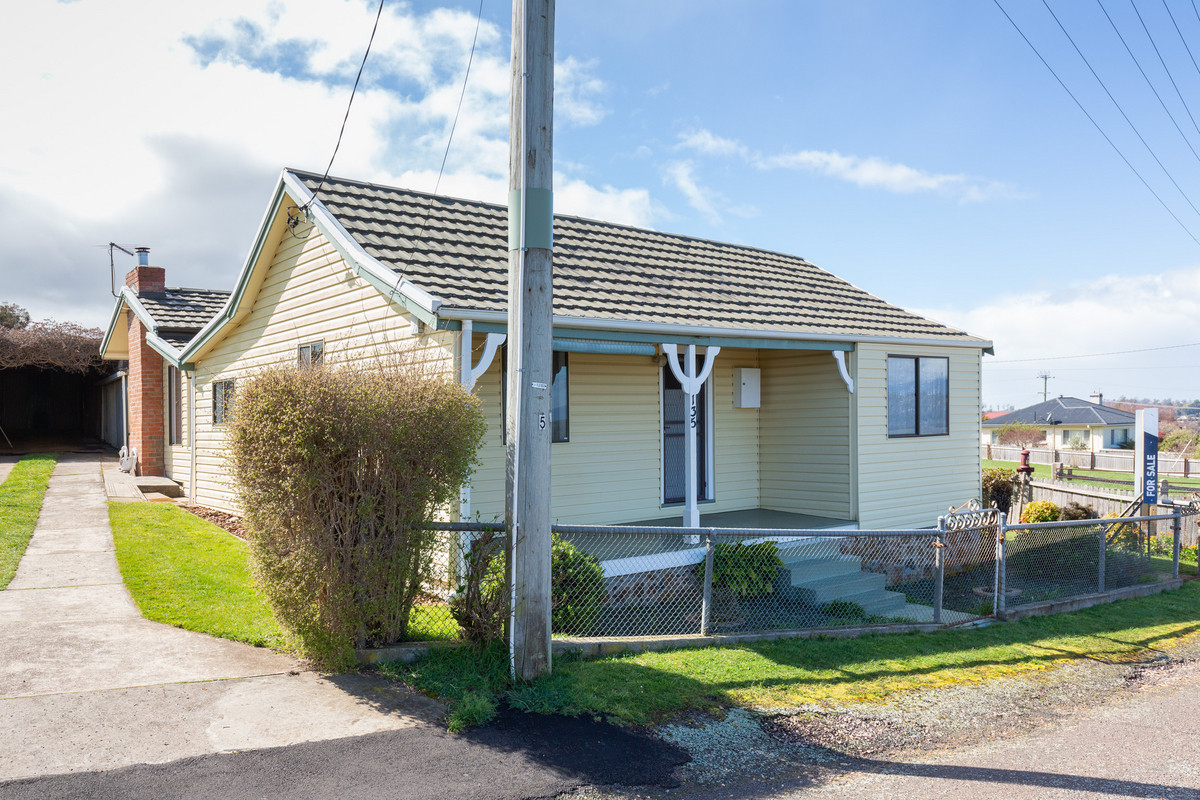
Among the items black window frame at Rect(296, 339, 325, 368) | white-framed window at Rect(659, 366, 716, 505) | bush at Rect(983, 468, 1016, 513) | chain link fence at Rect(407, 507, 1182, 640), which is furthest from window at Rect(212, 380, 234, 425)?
bush at Rect(983, 468, 1016, 513)

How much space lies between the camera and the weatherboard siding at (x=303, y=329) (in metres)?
9.64

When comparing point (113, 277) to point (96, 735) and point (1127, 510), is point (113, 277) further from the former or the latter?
point (1127, 510)

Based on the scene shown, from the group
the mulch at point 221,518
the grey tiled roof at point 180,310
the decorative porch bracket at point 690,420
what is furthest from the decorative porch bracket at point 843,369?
the grey tiled roof at point 180,310

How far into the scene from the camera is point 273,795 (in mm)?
4336

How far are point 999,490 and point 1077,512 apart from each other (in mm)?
2092

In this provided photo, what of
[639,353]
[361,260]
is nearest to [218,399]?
[361,260]

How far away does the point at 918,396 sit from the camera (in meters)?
13.7

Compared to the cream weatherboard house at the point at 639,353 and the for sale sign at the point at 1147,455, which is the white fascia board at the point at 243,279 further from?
the for sale sign at the point at 1147,455

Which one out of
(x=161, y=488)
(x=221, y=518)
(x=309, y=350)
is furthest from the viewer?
(x=161, y=488)

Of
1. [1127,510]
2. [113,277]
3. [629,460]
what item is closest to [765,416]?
[629,460]

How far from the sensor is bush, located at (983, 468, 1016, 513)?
16750mm

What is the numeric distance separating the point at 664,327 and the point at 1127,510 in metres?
10.7

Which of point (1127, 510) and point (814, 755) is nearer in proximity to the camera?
point (814, 755)

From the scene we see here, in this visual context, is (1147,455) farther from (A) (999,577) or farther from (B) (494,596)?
(B) (494,596)
